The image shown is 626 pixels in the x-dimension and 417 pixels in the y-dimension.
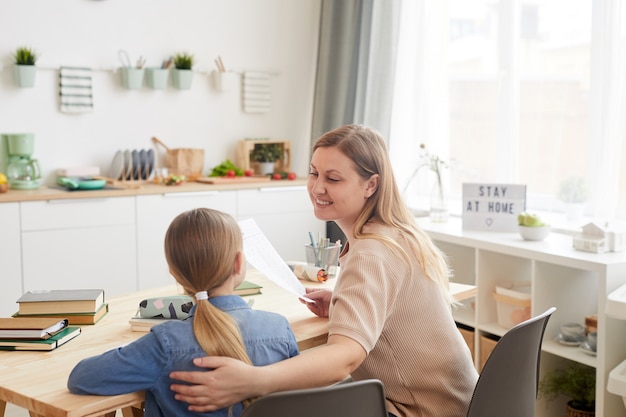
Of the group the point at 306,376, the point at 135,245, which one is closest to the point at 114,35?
the point at 135,245

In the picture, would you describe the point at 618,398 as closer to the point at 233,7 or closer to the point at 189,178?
the point at 189,178

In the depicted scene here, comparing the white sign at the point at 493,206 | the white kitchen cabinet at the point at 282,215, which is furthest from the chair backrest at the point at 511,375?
the white kitchen cabinet at the point at 282,215

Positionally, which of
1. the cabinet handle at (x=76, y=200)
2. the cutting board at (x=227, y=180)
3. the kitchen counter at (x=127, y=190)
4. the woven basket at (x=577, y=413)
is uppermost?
the cutting board at (x=227, y=180)

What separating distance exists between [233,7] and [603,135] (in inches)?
89.4

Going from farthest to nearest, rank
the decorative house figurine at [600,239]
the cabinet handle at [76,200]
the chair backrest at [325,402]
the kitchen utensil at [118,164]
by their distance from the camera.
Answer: the kitchen utensil at [118,164], the cabinet handle at [76,200], the decorative house figurine at [600,239], the chair backrest at [325,402]

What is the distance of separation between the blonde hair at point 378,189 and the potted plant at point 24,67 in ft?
8.21

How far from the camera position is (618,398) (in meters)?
2.91

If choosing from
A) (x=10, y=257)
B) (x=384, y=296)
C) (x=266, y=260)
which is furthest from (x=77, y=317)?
(x=10, y=257)

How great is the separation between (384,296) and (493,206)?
187 cm

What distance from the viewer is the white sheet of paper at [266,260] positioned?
2.10 meters

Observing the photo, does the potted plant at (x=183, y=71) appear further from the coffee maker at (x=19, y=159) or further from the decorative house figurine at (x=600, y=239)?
the decorative house figurine at (x=600, y=239)

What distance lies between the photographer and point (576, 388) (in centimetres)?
309

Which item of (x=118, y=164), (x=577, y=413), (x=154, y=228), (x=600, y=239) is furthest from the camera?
(x=118, y=164)

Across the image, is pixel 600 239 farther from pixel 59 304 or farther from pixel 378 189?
pixel 59 304
